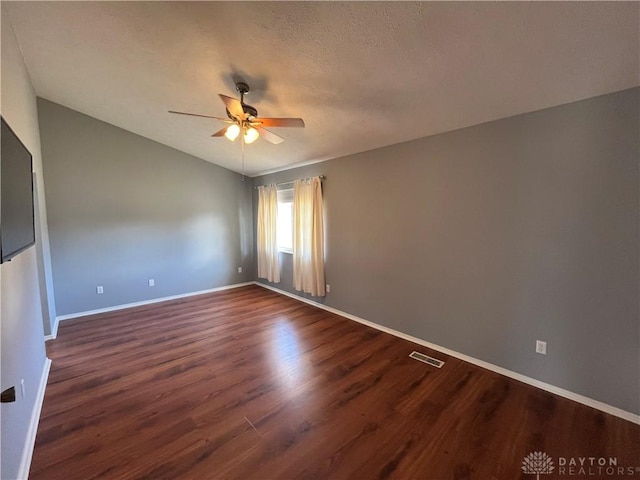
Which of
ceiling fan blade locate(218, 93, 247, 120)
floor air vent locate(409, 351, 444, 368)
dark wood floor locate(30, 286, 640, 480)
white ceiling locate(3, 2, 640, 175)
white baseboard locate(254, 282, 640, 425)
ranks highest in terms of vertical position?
white ceiling locate(3, 2, 640, 175)

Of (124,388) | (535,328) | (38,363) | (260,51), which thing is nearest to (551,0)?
(260,51)

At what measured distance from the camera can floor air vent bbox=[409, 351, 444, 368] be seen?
8.49ft

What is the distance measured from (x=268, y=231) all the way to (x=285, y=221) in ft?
1.31

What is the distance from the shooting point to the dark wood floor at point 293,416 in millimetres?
1547

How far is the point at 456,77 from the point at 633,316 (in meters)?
2.08

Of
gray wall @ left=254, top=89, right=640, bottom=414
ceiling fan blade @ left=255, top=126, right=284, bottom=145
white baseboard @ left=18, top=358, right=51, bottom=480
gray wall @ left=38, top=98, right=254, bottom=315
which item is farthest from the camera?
gray wall @ left=38, top=98, right=254, bottom=315

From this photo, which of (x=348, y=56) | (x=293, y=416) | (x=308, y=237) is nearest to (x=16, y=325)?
(x=293, y=416)

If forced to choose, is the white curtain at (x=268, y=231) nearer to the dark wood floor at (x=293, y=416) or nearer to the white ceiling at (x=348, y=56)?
the dark wood floor at (x=293, y=416)

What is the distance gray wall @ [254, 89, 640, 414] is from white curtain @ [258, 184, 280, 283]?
2.07 meters

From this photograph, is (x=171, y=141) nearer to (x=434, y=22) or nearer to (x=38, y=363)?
(x=38, y=363)

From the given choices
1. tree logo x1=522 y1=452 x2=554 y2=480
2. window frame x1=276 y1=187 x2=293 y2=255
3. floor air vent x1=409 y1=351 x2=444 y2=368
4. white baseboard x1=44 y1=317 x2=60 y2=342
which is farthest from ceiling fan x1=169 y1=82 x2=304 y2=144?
white baseboard x1=44 y1=317 x2=60 y2=342

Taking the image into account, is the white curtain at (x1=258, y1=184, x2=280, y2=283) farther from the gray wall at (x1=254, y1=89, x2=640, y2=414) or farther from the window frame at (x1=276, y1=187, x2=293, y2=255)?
the gray wall at (x1=254, y1=89, x2=640, y2=414)

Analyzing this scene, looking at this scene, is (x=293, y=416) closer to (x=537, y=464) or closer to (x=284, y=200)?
(x=537, y=464)

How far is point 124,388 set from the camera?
7.37ft
